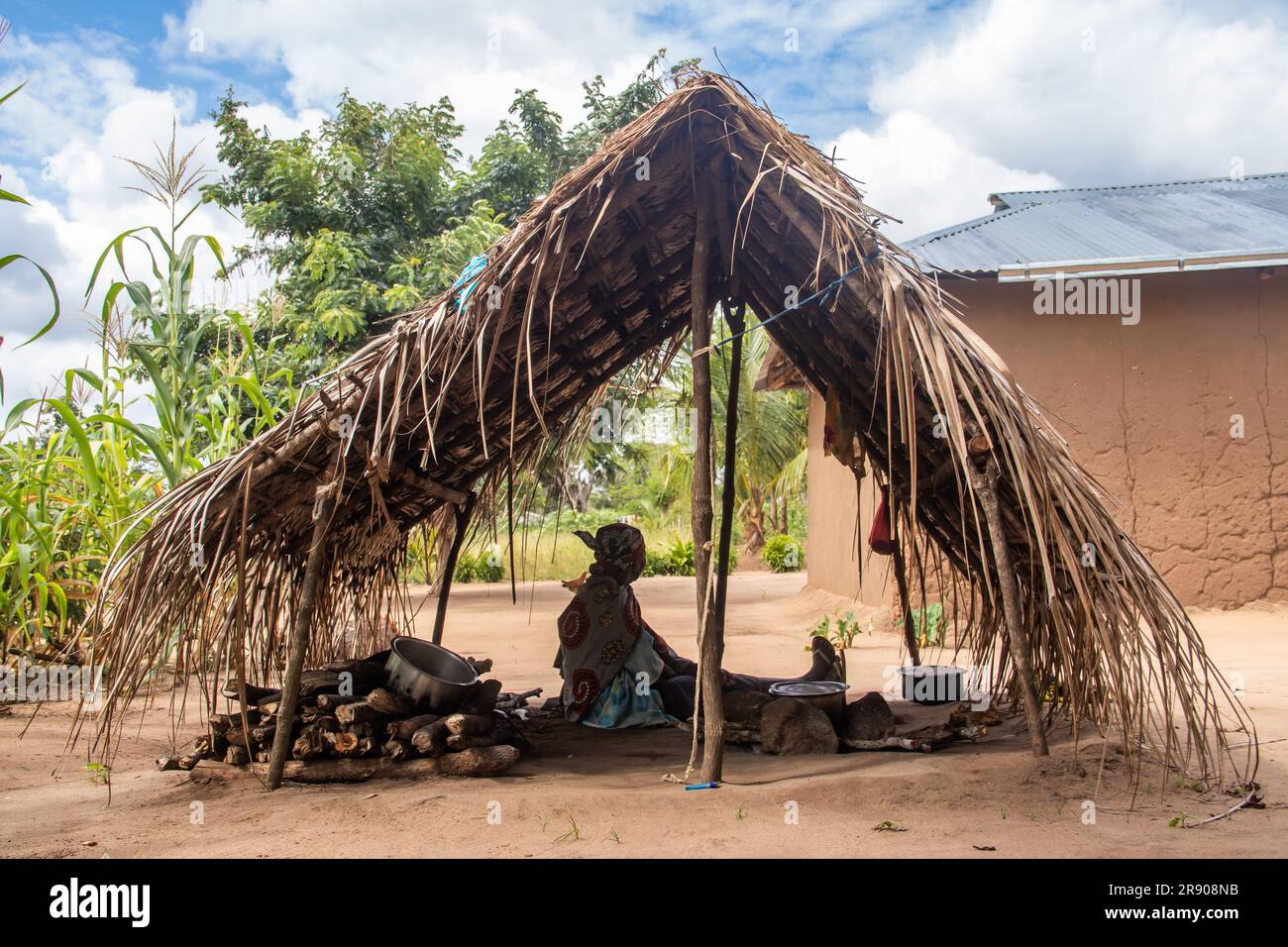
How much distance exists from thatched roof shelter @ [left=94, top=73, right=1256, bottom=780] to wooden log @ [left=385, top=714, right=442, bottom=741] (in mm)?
711

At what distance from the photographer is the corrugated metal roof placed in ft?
24.3

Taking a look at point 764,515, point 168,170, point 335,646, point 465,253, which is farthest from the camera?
point 764,515

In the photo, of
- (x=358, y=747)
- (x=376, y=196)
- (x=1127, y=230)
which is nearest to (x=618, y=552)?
(x=358, y=747)

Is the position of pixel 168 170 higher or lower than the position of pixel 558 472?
higher

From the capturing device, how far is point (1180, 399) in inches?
309

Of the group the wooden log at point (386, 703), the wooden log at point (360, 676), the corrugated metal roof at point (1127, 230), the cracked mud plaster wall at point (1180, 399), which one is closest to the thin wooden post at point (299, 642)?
the wooden log at point (386, 703)

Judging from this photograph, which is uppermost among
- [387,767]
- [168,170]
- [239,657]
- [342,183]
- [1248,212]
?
[342,183]

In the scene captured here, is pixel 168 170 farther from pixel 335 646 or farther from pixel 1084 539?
pixel 1084 539

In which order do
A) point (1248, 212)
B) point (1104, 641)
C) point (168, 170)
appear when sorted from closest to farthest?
point (1104, 641), point (168, 170), point (1248, 212)

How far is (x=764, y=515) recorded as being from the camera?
23.2 metres

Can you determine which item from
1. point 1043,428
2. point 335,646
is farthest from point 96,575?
point 1043,428

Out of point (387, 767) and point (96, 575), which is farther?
point (96, 575)

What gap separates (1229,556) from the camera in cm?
774

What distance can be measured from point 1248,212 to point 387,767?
30.8 feet
